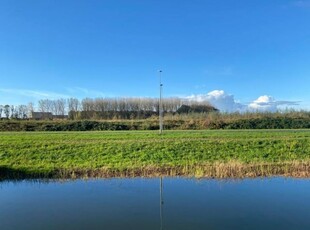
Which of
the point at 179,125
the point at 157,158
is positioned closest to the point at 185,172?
the point at 157,158

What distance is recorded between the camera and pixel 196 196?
13297mm

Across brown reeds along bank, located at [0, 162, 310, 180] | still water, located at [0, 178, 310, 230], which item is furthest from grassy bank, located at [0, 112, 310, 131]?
still water, located at [0, 178, 310, 230]

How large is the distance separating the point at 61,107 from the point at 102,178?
82.4m

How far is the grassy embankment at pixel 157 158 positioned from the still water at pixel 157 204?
1428 millimetres

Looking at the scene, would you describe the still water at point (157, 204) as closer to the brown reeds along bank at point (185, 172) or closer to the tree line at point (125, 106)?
the brown reeds along bank at point (185, 172)

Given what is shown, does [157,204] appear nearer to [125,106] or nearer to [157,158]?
[157,158]

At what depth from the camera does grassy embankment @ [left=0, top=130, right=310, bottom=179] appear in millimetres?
17828

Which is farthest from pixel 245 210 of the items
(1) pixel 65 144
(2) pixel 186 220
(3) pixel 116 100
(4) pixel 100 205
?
(3) pixel 116 100

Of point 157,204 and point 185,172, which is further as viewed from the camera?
point 185,172

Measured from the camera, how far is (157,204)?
1223 centimetres

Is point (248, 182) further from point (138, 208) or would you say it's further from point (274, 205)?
point (138, 208)

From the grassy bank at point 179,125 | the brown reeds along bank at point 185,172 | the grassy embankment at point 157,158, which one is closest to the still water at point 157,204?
the brown reeds along bank at point 185,172

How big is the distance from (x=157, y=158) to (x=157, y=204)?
987 cm

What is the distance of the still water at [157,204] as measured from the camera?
10.2 meters
